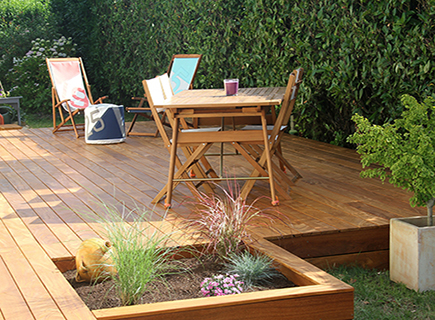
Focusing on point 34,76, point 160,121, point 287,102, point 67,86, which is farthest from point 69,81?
point 287,102

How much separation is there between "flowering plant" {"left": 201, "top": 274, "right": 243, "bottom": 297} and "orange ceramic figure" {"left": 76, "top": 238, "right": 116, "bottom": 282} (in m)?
0.47

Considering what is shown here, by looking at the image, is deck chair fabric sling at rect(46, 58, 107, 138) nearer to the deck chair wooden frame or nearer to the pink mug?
the deck chair wooden frame

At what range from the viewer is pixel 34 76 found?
11242 millimetres

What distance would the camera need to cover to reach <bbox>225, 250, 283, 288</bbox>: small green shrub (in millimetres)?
2635

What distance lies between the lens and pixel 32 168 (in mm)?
5359

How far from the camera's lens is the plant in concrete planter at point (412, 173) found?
279 cm

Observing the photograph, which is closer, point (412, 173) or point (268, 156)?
point (412, 173)

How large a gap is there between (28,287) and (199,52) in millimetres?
6264

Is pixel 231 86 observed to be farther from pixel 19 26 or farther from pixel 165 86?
Answer: pixel 19 26

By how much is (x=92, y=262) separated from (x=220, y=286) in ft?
2.15

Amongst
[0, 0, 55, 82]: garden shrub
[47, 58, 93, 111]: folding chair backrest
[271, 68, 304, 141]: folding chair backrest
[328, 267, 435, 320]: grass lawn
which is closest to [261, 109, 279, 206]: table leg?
[271, 68, 304, 141]: folding chair backrest

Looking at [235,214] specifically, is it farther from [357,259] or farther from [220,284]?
[357,259]

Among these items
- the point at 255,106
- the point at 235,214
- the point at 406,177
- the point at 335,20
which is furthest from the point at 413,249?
the point at 335,20

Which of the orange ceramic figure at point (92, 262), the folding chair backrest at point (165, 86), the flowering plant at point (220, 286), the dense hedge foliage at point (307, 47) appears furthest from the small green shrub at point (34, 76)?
the flowering plant at point (220, 286)
